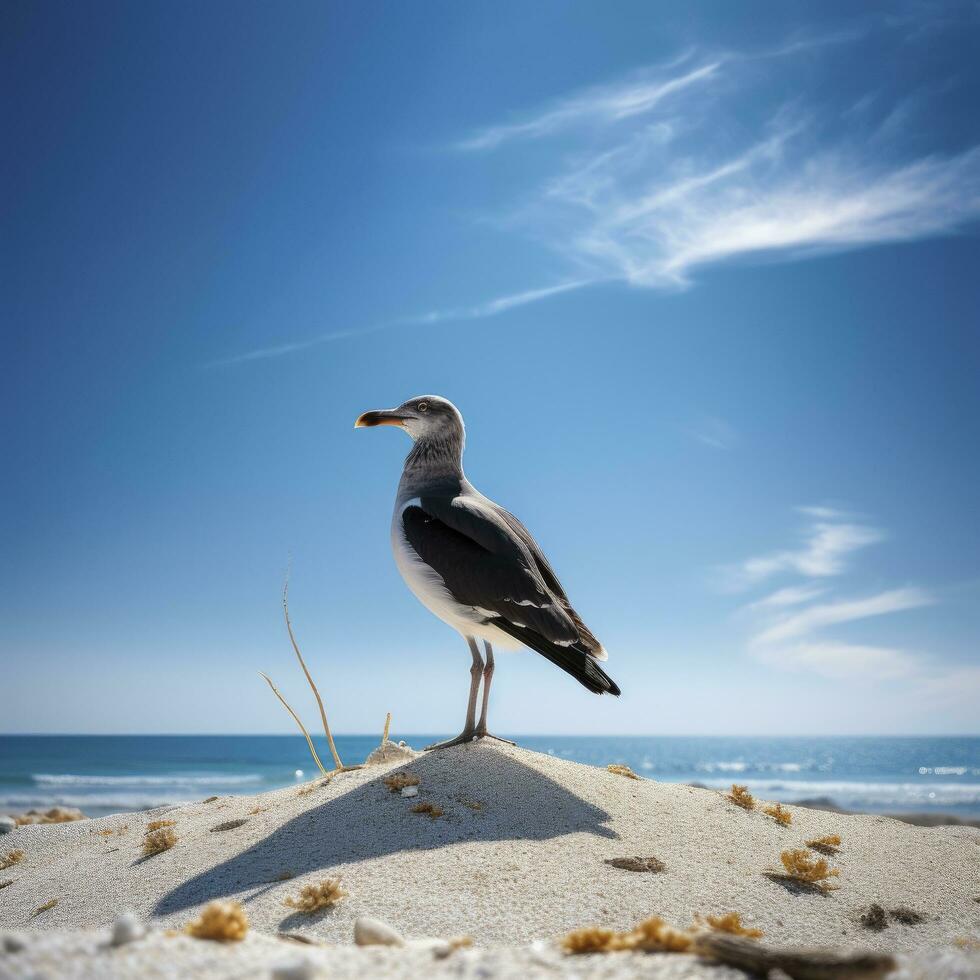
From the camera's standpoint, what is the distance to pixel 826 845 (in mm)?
7816

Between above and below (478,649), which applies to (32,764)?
below

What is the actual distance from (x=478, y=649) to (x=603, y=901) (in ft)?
10.1

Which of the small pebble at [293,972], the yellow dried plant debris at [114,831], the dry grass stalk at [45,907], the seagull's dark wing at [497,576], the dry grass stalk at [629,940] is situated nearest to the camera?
the small pebble at [293,972]

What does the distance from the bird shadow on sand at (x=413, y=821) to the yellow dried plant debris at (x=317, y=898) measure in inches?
23.6

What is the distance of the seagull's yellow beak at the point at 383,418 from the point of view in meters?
8.98

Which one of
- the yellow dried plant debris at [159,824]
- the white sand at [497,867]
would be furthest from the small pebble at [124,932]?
the yellow dried plant debris at [159,824]

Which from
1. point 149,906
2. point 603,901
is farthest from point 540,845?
point 149,906

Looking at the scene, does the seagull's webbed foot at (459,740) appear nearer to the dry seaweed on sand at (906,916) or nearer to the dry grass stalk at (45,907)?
the dry grass stalk at (45,907)

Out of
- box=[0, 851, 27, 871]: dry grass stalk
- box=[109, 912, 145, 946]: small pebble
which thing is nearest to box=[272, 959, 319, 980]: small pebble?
box=[109, 912, 145, 946]: small pebble

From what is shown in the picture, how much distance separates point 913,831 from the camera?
9.54 m

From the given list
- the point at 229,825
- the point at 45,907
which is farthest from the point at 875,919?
the point at 45,907

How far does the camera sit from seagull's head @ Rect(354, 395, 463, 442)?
8859 mm

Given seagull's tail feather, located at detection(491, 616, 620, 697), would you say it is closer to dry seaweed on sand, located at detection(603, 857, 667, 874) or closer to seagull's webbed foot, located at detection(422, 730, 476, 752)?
dry seaweed on sand, located at detection(603, 857, 667, 874)

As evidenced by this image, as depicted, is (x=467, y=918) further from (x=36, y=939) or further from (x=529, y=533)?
(x=529, y=533)
